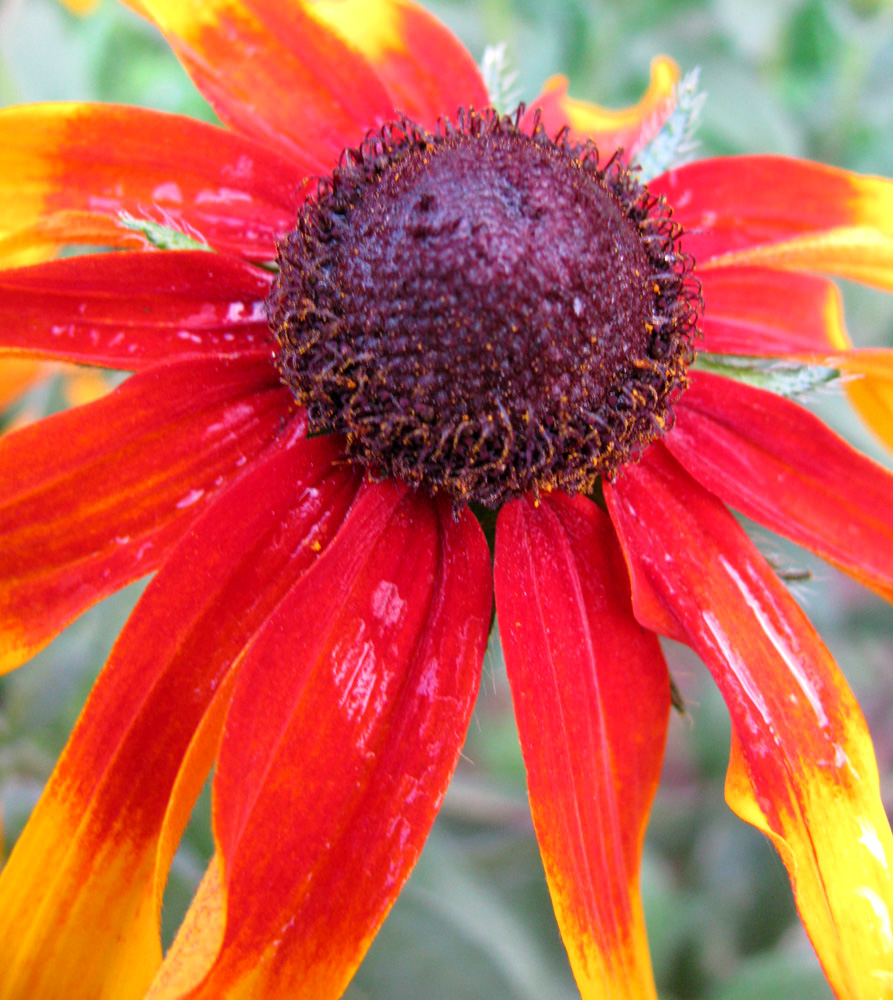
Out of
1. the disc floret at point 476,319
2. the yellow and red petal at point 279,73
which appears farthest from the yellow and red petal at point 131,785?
the yellow and red petal at point 279,73

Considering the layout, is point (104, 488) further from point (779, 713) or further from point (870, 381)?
point (870, 381)

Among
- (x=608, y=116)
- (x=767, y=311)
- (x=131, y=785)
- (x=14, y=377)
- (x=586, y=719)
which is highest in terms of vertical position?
(x=608, y=116)

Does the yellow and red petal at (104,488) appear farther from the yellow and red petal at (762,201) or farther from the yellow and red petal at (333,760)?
the yellow and red petal at (762,201)

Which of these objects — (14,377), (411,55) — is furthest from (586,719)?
(14,377)

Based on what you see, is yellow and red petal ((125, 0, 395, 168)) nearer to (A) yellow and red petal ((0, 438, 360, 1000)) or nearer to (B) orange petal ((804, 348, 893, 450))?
(A) yellow and red petal ((0, 438, 360, 1000))

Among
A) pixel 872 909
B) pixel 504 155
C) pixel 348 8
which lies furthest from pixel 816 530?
pixel 348 8

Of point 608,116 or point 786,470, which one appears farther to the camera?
point 608,116
